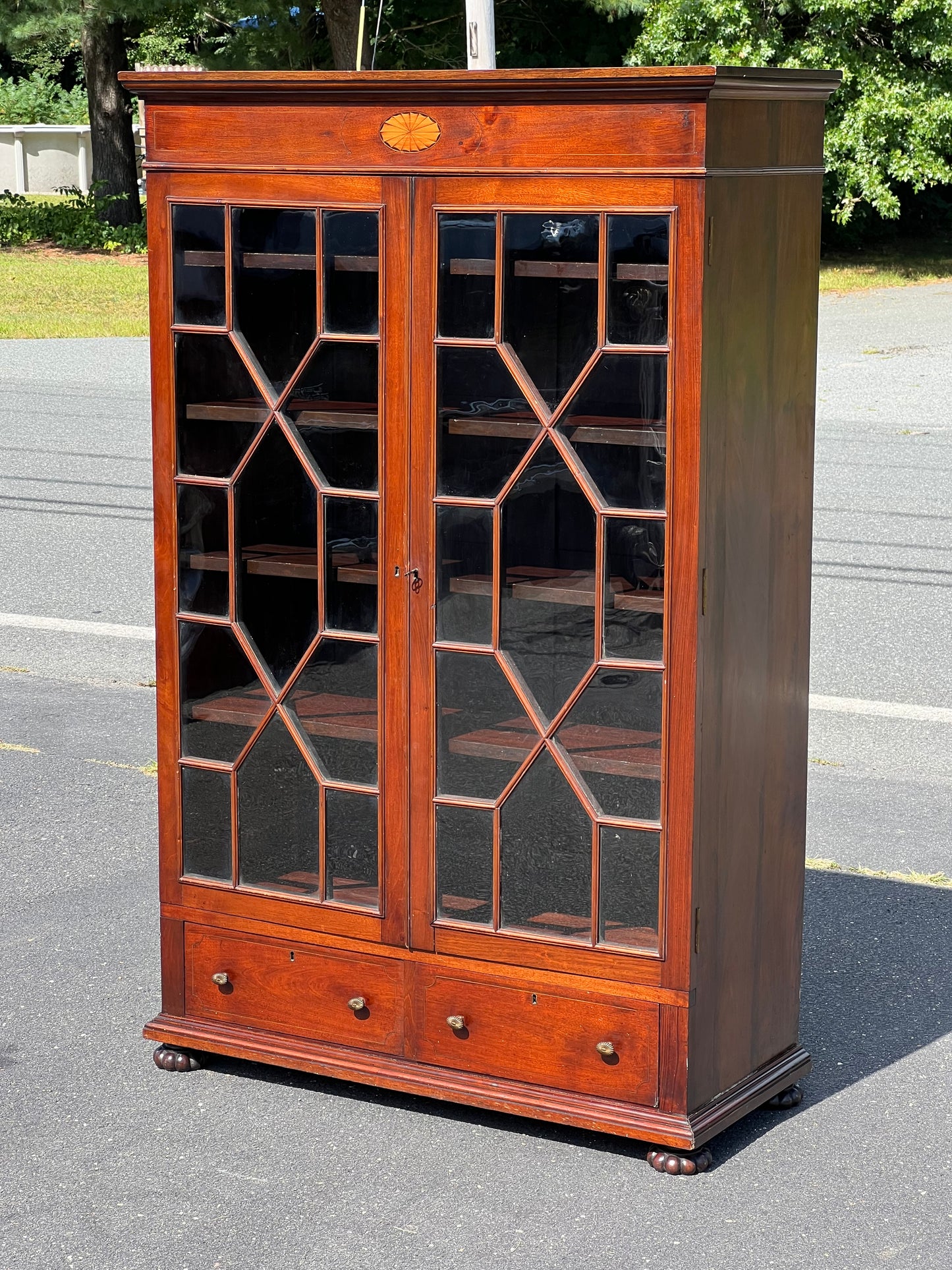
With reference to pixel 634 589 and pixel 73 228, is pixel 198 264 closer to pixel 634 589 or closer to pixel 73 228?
pixel 634 589

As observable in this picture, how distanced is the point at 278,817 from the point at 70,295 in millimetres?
21155

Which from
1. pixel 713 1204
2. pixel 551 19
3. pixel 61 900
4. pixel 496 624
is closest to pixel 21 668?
pixel 61 900

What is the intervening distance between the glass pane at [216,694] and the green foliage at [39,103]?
48.3 metres

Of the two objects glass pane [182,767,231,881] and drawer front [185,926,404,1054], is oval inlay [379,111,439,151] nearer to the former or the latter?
glass pane [182,767,231,881]

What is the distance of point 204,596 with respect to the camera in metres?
3.82

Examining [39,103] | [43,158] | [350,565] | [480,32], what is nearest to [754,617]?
[350,565]

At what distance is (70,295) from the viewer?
77.6ft

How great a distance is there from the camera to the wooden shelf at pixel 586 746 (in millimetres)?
3422

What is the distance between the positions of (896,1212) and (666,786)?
3.14 ft

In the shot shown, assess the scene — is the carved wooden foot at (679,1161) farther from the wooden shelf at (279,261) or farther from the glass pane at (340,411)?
the wooden shelf at (279,261)

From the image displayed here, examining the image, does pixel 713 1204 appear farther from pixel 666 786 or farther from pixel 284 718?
pixel 284 718

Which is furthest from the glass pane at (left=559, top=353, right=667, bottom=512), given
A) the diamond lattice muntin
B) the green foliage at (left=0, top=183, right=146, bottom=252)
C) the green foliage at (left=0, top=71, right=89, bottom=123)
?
the green foliage at (left=0, top=71, right=89, bottom=123)

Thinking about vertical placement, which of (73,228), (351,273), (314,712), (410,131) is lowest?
(314,712)

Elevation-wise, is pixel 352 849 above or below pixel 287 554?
below
